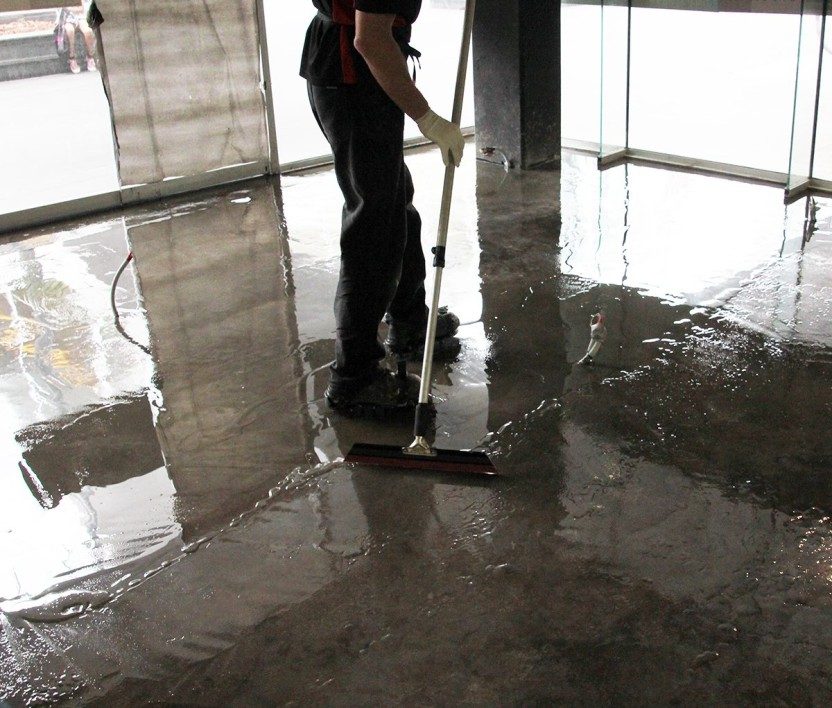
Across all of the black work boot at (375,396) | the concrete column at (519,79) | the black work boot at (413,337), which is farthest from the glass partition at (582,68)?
the black work boot at (375,396)

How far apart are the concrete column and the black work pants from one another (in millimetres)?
2560

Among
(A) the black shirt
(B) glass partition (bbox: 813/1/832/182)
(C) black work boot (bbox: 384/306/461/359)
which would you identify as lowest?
(C) black work boot (bbox: 384/306/461/359)

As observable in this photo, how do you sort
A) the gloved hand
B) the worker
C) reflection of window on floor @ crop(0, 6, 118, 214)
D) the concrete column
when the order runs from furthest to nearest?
the concrete column → reflection of window on floor @ crop(0, 6, 118, 214) → the gloved hand → the worker

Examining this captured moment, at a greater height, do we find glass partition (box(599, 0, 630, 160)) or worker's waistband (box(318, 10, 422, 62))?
worker's waistband (box(318, 10, 422, 62))

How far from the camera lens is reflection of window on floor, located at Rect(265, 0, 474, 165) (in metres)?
5.54

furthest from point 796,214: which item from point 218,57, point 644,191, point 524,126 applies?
point 218,57

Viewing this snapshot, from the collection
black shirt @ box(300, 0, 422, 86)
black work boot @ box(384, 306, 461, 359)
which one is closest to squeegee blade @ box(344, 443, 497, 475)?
black work boot @ box(384, 306, 461, 359)

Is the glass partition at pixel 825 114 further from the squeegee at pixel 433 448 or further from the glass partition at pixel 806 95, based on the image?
the squeegee at pixel 433 448

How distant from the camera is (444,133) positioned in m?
2.62

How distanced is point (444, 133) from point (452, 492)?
1.02 m

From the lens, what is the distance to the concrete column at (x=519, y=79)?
5.11 metres

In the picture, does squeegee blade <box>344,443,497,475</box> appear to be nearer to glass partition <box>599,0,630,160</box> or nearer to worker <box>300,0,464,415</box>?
worker <box>300,0,464,415</box>

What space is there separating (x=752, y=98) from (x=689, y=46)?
46 centimetres

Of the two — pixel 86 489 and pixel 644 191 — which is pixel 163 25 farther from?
pixel 86 489
